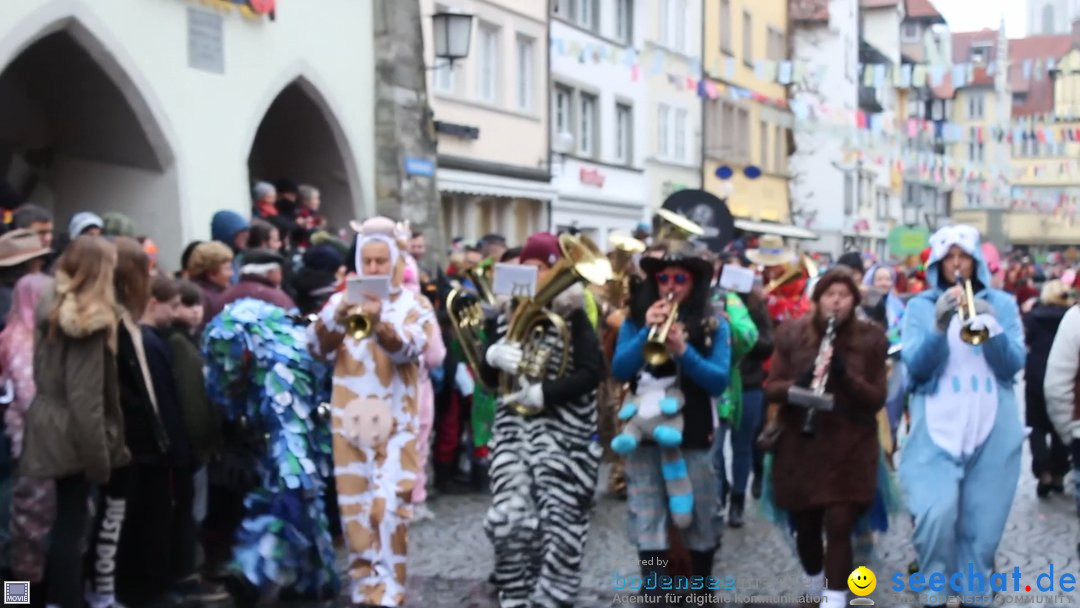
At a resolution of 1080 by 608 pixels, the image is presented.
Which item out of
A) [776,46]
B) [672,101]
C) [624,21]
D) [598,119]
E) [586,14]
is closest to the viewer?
[586,14]

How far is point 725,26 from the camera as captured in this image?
39094 millimetres

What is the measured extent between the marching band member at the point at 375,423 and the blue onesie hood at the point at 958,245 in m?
2.47

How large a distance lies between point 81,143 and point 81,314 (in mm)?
8924

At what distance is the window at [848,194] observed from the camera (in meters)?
52.4

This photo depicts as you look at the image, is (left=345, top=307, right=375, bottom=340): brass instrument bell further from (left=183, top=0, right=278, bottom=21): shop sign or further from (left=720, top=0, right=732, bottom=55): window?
(left=720, top=0, right=732, bottom=55): window

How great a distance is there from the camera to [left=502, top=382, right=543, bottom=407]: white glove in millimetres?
7172

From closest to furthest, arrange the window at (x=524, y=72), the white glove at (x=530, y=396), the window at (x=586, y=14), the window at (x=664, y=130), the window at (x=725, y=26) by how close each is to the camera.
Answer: the white glove at (x=530, y=396), the window at (x=524, y=72), the window at (x=586, y=14), the window at (x=664, y=130), the window at (x=725, y=26)

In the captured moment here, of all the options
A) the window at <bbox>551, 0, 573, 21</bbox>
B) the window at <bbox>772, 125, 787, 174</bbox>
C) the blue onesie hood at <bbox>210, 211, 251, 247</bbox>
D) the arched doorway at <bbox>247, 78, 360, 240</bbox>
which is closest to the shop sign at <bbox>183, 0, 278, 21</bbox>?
the arched doorway at <bbox>247, 78, 360, 240</bbox>

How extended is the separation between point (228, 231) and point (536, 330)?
14.2 ft

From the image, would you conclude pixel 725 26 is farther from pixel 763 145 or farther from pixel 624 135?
pixel 624 135

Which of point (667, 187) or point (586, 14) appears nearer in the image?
point (586, 14)

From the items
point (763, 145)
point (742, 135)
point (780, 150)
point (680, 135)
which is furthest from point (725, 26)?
point (780, 150)

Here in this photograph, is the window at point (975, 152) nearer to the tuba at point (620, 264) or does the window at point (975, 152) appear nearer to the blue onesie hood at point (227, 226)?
the blue onesie hood at point (227, 226)

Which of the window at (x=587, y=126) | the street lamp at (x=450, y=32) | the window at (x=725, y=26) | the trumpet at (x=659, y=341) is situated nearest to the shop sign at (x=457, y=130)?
the street lamp at (x=450, y=32)
